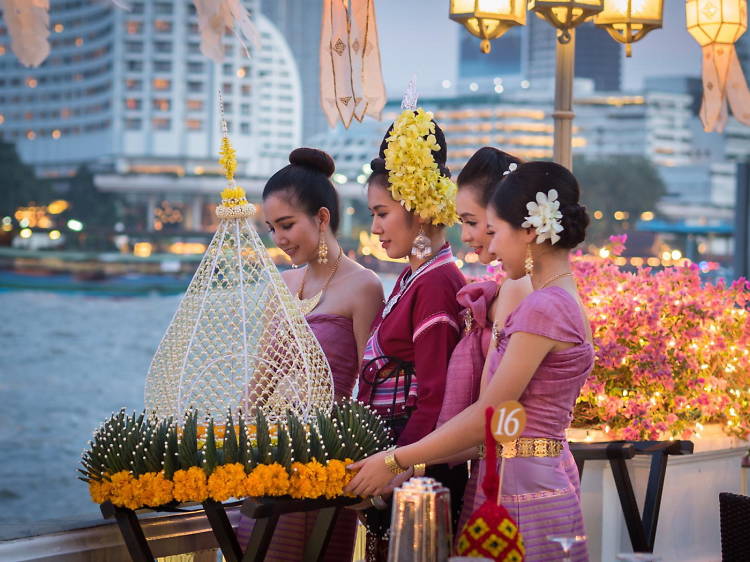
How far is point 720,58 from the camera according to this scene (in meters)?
4.41

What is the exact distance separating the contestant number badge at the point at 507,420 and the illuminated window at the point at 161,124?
44.6 m

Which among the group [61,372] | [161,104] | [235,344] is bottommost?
[61,372]

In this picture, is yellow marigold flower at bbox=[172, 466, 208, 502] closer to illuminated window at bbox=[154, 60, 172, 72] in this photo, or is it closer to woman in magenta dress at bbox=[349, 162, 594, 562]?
woman in magenta dress at bbox=[349, 162, 594, 562]

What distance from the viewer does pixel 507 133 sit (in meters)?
46.9

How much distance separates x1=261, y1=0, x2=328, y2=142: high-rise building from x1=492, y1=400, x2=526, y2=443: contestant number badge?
3697cm

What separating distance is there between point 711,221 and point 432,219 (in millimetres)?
50149

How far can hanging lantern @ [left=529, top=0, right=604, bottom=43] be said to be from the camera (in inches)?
148

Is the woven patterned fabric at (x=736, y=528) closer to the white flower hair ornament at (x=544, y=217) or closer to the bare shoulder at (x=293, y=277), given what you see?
the white flower hair ornament at (x=544, y=217)

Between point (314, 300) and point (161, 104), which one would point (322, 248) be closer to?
point (314, 300)

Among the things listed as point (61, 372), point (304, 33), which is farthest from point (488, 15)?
point (61, 372)

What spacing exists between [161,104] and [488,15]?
4391 centimetres

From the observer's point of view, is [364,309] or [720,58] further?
[720,58]

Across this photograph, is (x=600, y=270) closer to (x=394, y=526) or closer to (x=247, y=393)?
(x=247, y=393)

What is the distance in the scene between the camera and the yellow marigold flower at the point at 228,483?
2.11 meters
